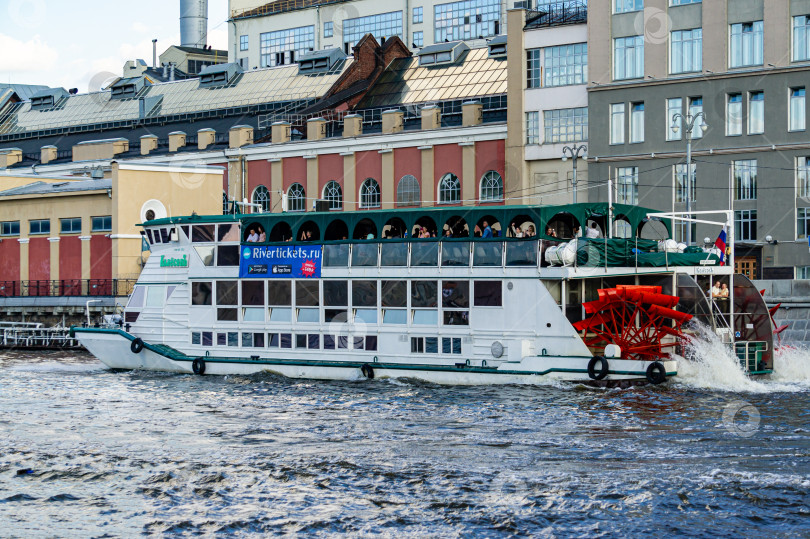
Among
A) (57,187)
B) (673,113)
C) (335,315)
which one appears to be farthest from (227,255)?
(57,187)

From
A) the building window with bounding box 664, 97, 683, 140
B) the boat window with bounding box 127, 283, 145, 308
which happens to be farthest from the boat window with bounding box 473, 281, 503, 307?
the building window with bounding box 664, 97, 683, 140

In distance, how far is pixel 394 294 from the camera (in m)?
39.4

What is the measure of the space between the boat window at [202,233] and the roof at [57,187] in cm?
2451

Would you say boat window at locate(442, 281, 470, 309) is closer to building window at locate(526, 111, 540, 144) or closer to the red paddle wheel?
the red paddle wheel

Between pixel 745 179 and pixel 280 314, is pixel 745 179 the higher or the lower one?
the higher one

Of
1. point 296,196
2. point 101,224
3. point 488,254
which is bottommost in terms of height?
point 488,254

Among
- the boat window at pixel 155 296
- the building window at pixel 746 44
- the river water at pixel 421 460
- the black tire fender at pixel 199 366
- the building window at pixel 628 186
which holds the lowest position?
the river water at pixel 421 460

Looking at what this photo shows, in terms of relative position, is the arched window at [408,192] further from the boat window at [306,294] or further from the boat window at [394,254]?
the boat window at [394,254]

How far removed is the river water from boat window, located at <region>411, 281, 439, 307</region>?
2.89 metres

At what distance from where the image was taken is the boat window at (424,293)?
127 ft

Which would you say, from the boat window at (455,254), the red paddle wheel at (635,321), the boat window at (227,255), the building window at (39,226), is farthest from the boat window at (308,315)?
the building window at (39,226)

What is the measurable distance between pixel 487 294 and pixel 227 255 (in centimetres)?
1039

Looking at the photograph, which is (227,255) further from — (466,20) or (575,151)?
(466,20)

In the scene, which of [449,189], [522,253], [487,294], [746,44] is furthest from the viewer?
[449,189]
